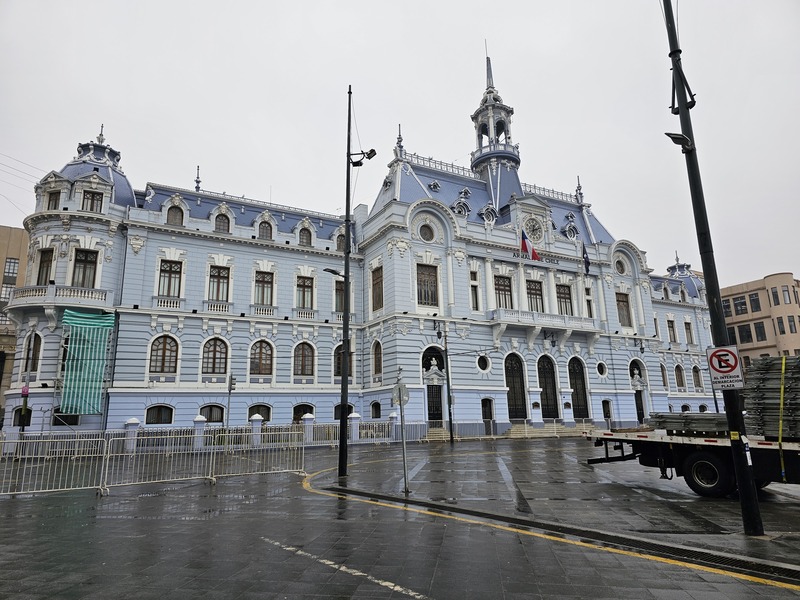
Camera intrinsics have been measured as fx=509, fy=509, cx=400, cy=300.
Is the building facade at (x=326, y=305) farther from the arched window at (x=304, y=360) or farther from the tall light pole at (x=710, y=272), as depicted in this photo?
the tall light pole at (x=710, y=272)

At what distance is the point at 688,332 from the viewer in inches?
2101

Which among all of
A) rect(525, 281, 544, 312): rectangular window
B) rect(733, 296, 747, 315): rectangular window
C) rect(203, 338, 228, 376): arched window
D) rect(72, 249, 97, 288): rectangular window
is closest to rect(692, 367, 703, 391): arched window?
rect(733, 296, 747, 315): rectangular window

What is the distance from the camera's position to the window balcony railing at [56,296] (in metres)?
27.4

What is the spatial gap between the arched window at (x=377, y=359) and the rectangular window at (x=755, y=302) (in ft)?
170

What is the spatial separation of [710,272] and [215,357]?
94.5 feet

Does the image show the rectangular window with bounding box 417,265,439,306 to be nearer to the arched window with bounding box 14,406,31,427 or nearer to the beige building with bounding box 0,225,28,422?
the arched window with bounding box 14,406,31,427

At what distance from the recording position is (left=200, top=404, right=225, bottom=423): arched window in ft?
99.9

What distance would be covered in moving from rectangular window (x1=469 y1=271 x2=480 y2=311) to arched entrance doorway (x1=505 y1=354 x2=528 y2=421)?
14.4 ft

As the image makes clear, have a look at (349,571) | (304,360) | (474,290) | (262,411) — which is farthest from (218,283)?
(349,571)

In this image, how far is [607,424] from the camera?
127ft

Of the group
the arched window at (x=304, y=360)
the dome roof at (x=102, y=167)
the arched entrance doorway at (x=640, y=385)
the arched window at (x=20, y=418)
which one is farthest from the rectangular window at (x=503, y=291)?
the arched window at (x=20, y=418)

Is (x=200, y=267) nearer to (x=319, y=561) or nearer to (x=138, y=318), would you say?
(x=138, y=318)

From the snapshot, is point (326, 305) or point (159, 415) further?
point (326, 305)

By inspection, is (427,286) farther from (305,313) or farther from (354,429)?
(354,429)
